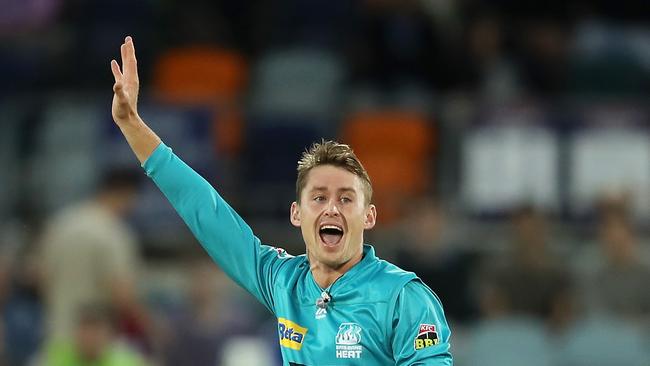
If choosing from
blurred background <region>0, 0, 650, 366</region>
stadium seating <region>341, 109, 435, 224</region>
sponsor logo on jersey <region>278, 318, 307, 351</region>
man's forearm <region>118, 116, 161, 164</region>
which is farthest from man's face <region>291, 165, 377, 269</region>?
stadium seating <region>341, 109, 435, 224</region>

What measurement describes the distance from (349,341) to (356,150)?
6.48 m

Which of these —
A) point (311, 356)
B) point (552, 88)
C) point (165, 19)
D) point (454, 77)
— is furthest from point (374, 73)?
point (311, 356)

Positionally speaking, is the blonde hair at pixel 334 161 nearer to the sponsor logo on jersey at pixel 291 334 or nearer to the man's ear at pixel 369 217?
the man's ear at pixel 369 217

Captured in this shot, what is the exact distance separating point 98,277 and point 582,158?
3.73 m

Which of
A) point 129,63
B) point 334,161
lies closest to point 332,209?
point 334,161

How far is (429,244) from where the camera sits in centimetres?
920

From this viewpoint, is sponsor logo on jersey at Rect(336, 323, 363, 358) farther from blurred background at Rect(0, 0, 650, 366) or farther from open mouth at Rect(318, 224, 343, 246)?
blurred background at Rect(0, 0, 650, 366)

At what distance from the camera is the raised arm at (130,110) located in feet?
14.6

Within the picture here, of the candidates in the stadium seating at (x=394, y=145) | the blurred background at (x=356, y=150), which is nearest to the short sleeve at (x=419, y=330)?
the blurred background at (x=356, y=150)

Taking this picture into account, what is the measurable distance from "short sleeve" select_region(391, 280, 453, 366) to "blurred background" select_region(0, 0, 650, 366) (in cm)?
389

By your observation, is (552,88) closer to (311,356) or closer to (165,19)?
(165,19)

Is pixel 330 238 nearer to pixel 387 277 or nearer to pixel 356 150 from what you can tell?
pixel 387 277

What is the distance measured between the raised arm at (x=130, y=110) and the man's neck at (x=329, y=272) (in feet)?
2.25

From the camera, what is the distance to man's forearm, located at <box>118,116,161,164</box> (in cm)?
449
